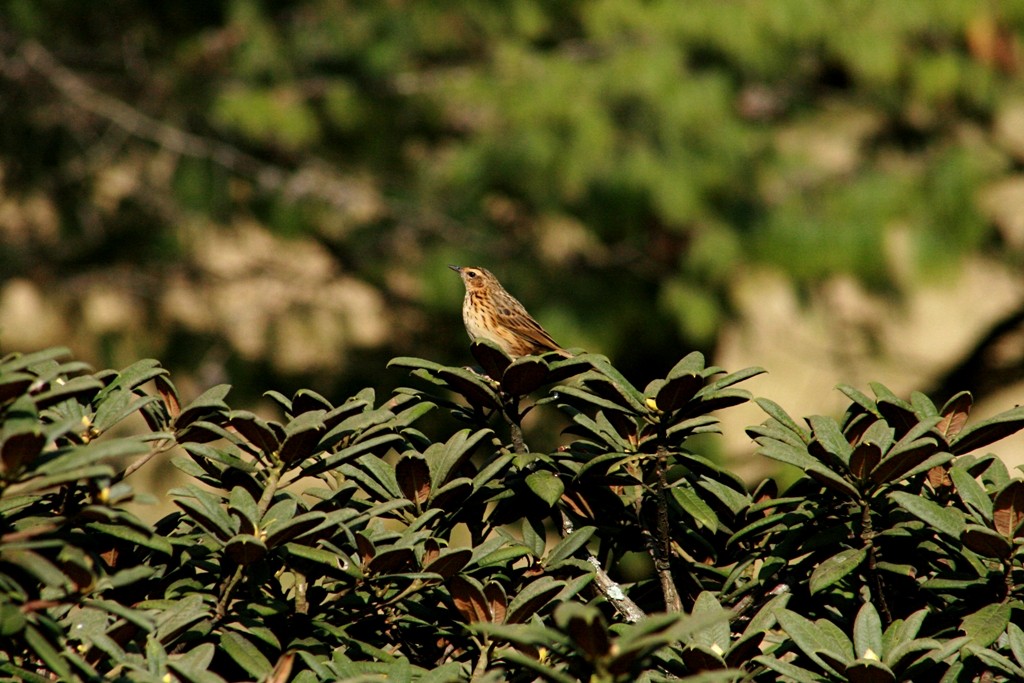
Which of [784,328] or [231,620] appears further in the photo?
[784,328]

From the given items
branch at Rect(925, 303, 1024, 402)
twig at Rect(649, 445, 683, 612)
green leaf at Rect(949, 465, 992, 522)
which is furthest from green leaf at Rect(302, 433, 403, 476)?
branch at Rect(925, 303, 1024, 402)

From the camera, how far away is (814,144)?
6.36 m

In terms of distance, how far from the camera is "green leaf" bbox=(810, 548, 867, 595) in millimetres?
1506

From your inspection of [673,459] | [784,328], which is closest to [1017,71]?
[784,328]

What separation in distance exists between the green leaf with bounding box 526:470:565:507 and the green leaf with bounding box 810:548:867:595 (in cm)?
34

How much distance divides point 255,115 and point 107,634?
4114mm

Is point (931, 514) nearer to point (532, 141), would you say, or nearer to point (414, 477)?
point (414, 477)

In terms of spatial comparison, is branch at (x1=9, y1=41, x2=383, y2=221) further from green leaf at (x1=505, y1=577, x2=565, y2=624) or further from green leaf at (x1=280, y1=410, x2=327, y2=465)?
green leaf at (x1=505, y1=577, x2=565, y2=624)

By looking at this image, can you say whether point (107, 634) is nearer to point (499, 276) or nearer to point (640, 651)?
point (640, 651)

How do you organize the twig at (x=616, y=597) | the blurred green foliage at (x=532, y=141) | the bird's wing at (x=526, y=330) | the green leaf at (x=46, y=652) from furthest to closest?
1. the blurred green foliage at (x=532, y=141)
2. the bird's wing at (x=526, y=330)
3. the twig at (x=616, y=597)
4. the green leaf at (x=46, y=652)

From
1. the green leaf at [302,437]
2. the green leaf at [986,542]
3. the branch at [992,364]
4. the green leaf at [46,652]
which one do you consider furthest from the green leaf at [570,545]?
the branch at [992,364]

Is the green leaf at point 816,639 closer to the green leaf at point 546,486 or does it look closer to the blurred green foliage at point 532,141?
the green leaf at point 546,486

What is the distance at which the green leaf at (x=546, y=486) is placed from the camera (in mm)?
1523

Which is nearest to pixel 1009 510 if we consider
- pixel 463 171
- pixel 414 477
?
pixel 414 477
